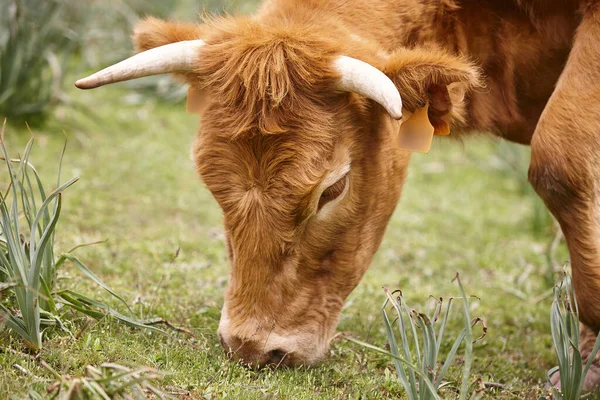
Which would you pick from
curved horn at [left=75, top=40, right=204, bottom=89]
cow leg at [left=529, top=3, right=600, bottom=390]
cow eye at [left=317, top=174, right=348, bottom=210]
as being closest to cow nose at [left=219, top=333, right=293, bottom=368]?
cow eye at [left=317, top=174, right=348, bottom=210]

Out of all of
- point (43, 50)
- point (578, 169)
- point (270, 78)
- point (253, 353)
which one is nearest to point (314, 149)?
point (270, 78)

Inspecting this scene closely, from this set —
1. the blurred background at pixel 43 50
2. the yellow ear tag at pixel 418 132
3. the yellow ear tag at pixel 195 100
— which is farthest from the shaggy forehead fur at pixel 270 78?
the blurred background at pixel 43 50

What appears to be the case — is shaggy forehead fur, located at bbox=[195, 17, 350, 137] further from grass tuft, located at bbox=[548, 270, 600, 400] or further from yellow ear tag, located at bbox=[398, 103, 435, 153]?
grass tuft, located at bbox=[548, 270, 600, 400]

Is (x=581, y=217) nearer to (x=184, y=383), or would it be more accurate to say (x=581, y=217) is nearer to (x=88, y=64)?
(x=184, y=383)

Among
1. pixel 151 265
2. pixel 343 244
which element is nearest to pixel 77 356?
pixel 343 244

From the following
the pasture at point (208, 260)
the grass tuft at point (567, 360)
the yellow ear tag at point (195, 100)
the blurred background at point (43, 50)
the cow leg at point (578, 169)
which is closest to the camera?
the grass tuft at point (567, 360)

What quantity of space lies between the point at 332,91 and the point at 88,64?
6514 mm

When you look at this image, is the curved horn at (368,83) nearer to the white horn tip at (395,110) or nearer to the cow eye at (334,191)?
the white horn tip at (395,110)

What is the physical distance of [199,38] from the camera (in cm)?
372

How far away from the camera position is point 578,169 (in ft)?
11.1

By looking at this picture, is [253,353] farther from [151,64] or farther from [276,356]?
[151,64]

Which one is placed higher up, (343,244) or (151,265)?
(343,244)

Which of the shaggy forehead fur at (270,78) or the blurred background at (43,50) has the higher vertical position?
the shaggy forehead fur at (270,78)

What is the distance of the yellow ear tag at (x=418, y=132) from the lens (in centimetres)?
346
